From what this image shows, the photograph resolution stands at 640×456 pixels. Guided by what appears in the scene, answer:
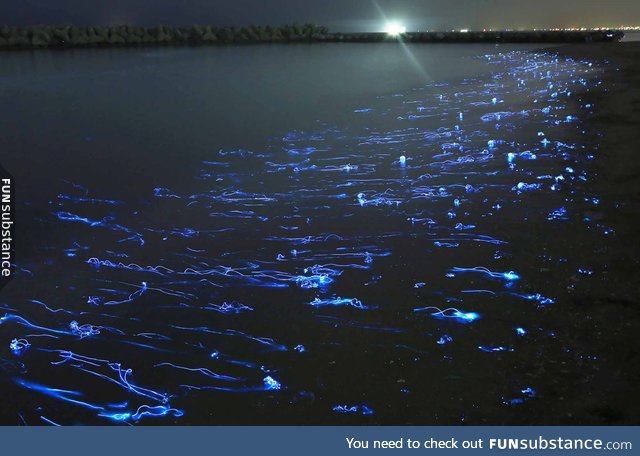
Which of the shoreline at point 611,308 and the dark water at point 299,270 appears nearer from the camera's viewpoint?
the shoreline at point 611,308

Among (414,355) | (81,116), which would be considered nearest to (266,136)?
(81,116)

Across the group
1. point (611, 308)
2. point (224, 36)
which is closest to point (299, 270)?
point (611, 308)

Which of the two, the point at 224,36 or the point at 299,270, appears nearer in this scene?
the point at 299,270

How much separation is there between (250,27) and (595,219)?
18.7m

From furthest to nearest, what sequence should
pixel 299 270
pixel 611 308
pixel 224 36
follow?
pixel 224 36, pixel 299 270, pixel 611 308

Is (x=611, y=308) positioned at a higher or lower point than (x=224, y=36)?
lower

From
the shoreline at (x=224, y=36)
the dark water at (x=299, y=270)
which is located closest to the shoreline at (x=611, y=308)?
the dark water at (x=299, y=270)

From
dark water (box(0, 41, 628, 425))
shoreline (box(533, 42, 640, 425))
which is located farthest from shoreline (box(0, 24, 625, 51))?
shoreline (box(533, 42, 640, 425))

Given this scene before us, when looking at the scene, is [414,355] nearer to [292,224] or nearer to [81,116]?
[292,224]

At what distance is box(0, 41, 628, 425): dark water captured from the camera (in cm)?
185

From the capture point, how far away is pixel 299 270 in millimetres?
2723

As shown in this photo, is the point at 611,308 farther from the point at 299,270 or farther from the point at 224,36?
the point at 224,36

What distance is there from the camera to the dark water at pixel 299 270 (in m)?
1.85

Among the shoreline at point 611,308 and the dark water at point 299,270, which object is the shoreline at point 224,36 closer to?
the dark water at point 299,270
